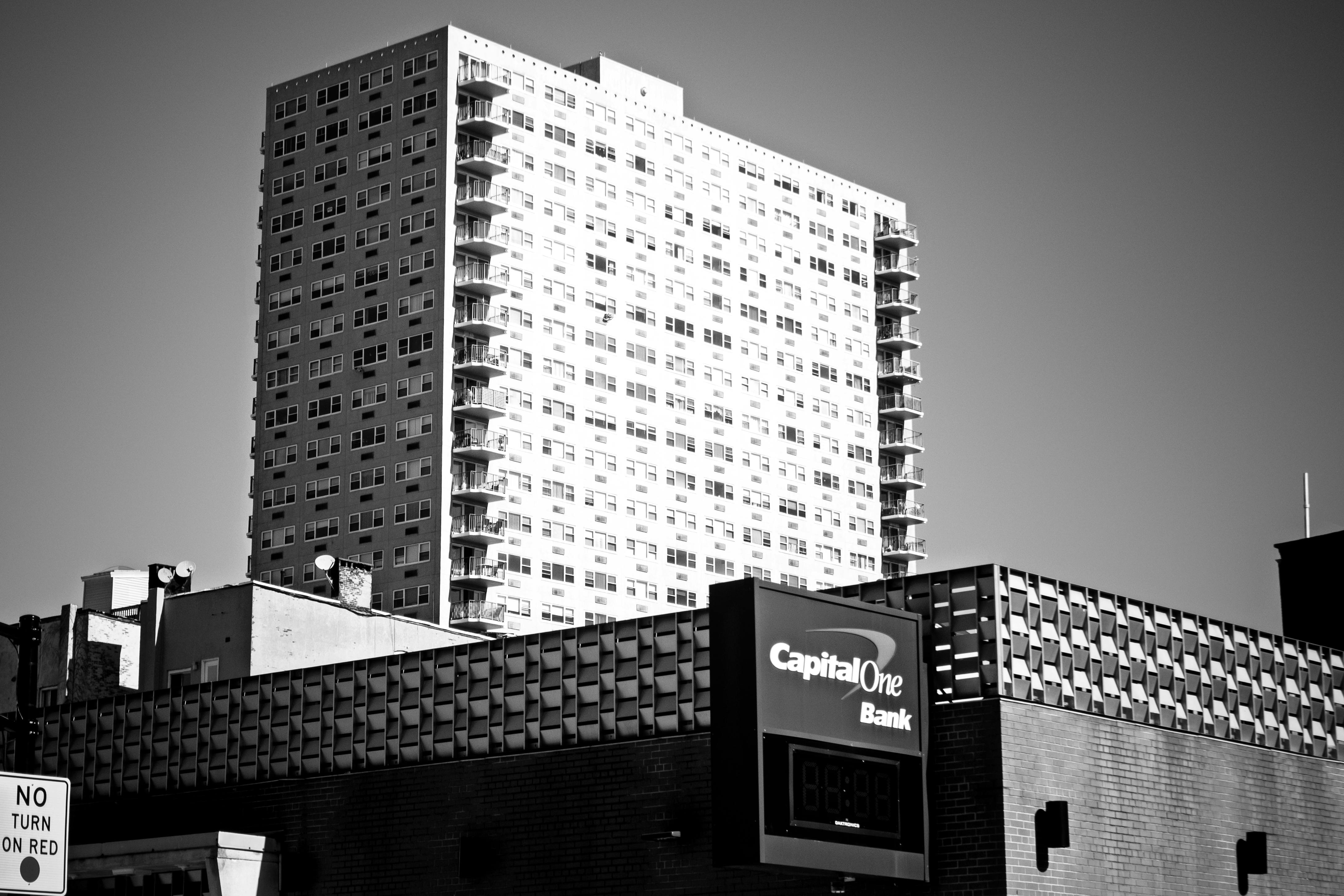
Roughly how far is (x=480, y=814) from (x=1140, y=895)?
37.0ft

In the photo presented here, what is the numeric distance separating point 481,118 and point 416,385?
16368 mm

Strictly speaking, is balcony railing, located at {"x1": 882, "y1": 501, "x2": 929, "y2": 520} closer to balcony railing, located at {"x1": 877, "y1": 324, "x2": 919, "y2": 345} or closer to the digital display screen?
balcony railing, located at {"x1": 877, "y1": 324, "x2": 919, "y2": 345}

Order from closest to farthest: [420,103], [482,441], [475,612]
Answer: [475,612] → [482,441] → [420,103]

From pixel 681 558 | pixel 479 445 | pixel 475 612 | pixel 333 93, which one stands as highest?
pixel 333 93

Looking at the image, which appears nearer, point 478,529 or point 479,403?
point 478,529

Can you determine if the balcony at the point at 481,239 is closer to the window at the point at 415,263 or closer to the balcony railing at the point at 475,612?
the window at the point at 415,263

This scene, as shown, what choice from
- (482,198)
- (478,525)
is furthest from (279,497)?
(482,198)

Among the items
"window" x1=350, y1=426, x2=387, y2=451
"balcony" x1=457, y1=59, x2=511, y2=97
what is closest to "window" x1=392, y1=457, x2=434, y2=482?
"window" x1=350, y1=426, x2=387, y2=451

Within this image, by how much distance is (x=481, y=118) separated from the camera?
121m

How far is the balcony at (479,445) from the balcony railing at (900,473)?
36500 mm

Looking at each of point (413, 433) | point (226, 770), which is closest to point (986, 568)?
point (226, 770)

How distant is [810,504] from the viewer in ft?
457

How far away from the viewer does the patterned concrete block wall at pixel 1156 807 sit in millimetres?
30562

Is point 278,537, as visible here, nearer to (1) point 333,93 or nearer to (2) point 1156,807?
(1) point 333,93
